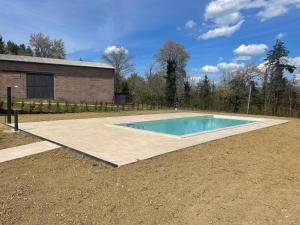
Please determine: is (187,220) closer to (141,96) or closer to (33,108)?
(33,108)

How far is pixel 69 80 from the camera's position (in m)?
24.7

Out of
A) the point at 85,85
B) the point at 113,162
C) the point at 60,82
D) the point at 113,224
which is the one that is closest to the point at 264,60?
the point at 85,85

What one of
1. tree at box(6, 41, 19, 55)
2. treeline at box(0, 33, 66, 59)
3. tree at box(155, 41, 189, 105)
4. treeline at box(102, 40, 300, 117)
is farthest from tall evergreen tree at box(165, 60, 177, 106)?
treeline at box(0, 33, 66, 59)

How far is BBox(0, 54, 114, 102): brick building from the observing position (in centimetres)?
2181

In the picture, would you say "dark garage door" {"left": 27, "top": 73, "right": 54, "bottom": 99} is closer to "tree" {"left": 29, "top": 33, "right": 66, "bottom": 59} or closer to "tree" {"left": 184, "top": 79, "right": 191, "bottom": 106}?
"tree" {"left": 184, "top": 79, "right": 191, "bottom": 106}

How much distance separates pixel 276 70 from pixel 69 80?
2025 centimetres

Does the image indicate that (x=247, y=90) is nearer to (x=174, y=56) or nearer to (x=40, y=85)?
(x=174, y=56)

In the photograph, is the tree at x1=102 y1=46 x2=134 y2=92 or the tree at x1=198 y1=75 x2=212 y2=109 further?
the tree at x1=102 y1=46 x2=134 y2=92

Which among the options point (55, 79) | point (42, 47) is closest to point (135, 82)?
point (55, 79)

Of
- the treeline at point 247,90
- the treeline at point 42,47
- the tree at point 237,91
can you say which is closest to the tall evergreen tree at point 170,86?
the treeline at point 247,90

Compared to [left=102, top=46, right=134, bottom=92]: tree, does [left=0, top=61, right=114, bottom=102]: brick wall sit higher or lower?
lower

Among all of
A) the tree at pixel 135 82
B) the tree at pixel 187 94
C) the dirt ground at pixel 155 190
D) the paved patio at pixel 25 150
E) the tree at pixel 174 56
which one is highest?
the tree at pixel 174 56

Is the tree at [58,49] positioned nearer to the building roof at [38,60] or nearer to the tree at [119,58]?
the tree at [119,58]

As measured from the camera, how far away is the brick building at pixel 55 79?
2181cm
